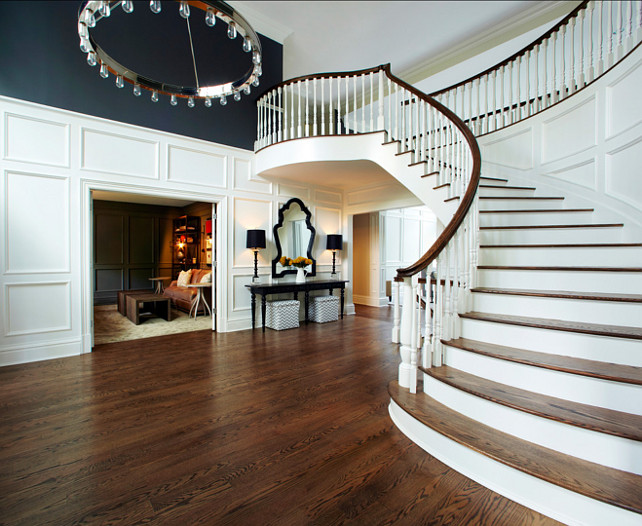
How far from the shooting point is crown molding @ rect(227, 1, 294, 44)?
489 cm

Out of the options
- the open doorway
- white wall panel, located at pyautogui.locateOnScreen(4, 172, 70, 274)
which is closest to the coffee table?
the open doorway

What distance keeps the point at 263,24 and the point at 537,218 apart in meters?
5.10

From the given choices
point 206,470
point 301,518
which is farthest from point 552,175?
point 206,470

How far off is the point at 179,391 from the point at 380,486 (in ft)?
6.35

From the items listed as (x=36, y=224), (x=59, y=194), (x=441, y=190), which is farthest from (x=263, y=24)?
(x=36, y=224)

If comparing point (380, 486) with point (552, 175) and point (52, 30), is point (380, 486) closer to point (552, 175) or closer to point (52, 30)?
point (552, 175)

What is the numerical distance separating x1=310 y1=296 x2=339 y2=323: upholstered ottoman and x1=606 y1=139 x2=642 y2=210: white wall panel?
4128 mm

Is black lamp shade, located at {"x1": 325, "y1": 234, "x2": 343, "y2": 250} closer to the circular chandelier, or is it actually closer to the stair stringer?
the stair stringer

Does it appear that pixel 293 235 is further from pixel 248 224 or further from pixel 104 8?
pixel 104 8

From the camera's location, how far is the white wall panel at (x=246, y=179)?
17.0 feet

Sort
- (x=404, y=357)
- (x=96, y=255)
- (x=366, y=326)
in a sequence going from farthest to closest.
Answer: (x=96, y=255) < (x=366, y=326) < (x=404, y=357)

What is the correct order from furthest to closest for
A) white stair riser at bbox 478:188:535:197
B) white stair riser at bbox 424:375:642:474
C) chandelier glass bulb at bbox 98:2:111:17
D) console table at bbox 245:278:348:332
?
console table at bbox 245:278:348:332 < white stair riser at bbox 478:188:535:197 < chandelier glass bulb at bbox 98:2:111:17 < white stair riser at bbox 424:375:642:474

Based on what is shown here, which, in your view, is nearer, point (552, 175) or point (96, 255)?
point (552, 175)

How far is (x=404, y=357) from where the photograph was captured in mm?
2293
